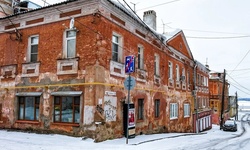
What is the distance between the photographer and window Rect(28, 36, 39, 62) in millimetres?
14234

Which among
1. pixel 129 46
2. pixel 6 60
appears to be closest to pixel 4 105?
pixel 6 60

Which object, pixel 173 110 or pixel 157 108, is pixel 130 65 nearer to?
pixel 157 108

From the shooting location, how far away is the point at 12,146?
370 inches

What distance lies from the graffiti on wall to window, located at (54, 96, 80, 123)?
4.53 feet

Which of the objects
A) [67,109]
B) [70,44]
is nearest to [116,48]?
[70,44]

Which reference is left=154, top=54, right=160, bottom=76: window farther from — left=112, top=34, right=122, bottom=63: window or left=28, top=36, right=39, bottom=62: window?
left=28, top=36, right=39, bottom=62: window

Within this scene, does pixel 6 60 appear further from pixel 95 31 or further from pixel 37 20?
pixel 95 31

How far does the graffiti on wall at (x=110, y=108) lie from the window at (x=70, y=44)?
293 centimetres

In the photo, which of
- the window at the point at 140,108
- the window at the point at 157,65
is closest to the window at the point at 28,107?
the window at the point at 140,108

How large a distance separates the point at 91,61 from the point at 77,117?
284cm

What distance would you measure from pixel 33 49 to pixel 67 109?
4557 millimetres

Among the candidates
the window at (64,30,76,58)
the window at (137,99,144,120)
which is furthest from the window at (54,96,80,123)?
the window at (137,99,144,120)

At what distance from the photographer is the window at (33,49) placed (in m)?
14.2

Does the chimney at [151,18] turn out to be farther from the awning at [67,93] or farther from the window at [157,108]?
the awning at [67,93]
